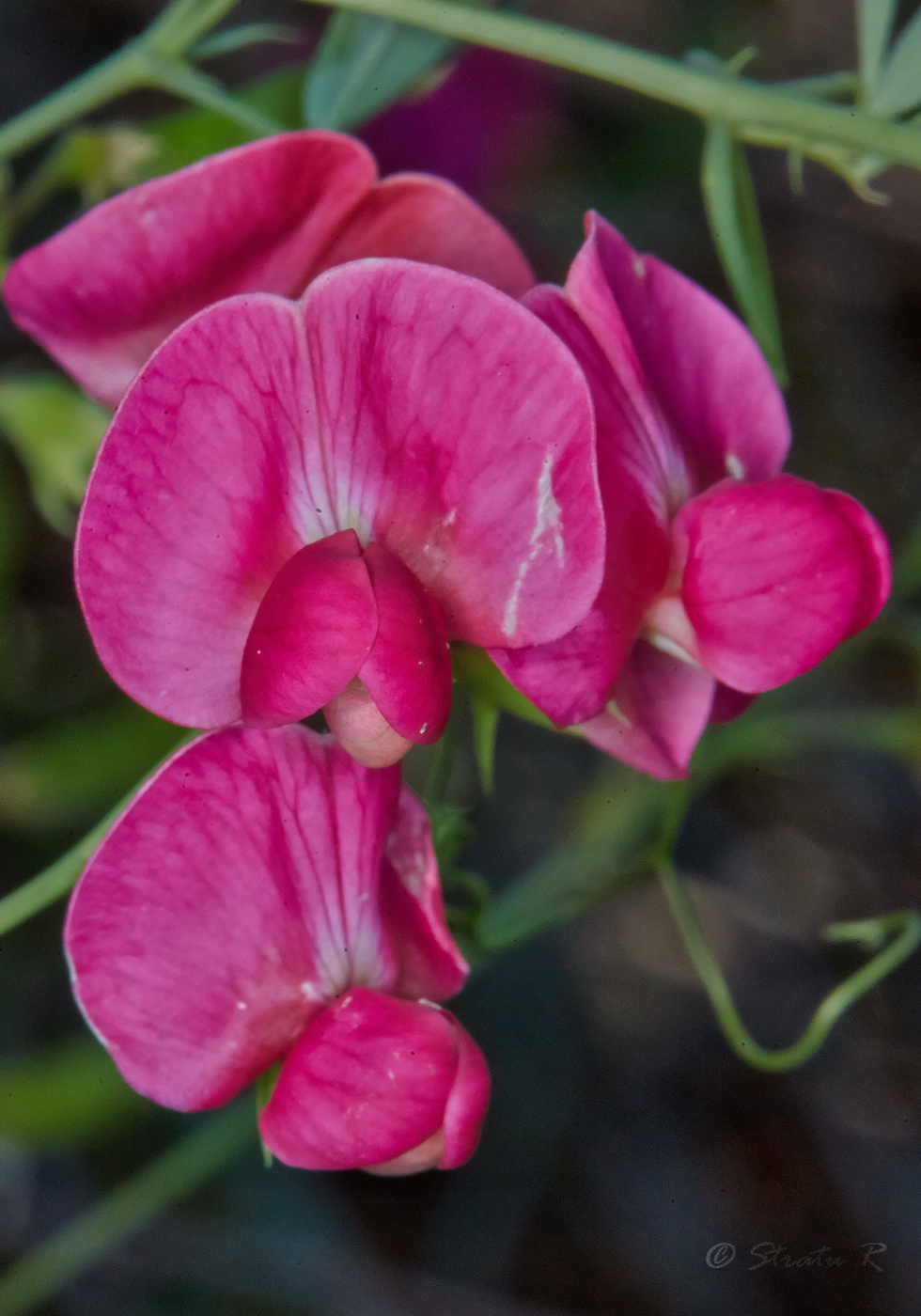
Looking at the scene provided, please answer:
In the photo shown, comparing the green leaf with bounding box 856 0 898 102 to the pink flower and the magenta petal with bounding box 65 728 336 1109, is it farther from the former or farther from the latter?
the magenta petal with bounding box 65 728 336 1109

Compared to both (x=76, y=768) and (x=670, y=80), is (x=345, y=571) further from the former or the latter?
(x=76, y=768)

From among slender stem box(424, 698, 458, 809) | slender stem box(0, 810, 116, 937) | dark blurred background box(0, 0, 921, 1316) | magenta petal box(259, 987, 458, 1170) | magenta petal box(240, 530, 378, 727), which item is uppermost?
magenta petal box(240, 530, 378, 727)

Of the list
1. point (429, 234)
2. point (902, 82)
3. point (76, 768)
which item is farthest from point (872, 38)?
point (76, 768)

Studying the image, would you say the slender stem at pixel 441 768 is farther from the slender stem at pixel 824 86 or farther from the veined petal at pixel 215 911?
the slender stem at pixel 824 86

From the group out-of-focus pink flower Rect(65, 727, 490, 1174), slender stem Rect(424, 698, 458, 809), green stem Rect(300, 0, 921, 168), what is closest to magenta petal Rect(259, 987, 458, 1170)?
out-of-focus pink flower Rect(65, 727, 490, 1174)

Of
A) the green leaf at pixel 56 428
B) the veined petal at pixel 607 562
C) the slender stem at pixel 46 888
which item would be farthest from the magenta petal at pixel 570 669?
the green leaf at pixel 56 428
